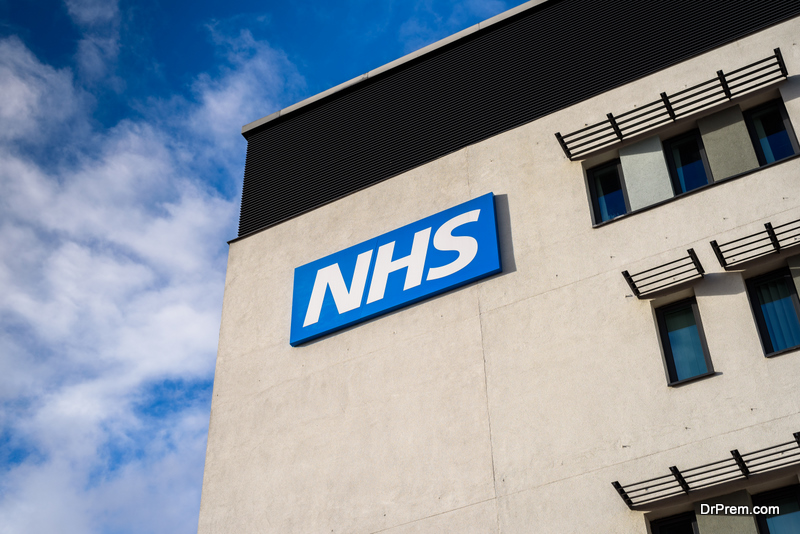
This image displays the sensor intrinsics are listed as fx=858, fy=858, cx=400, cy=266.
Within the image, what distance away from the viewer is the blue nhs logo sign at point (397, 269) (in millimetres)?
17469

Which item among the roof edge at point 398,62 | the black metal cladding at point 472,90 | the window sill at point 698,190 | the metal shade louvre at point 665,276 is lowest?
the metal shade louvre at point 665,276

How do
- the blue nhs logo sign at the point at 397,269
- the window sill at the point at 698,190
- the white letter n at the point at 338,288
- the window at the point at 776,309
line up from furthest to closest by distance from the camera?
the white letter n at the point at 338,288 < the blue nhs logo sign at the point at 397,269 < the window sill at the point at 698,190 < the window at the point at 776,309

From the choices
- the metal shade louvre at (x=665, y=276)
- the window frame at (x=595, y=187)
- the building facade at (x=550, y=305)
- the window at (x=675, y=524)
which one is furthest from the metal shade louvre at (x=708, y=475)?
the window frame at (x=595, y=187)

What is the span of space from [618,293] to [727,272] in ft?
6.11

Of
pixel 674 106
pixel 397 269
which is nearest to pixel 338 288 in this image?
pixel 397 269

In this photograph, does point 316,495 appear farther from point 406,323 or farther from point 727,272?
point 727,272

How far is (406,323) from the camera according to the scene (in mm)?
17500

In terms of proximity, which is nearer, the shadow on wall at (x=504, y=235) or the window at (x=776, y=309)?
the window at (x=776, y=309)

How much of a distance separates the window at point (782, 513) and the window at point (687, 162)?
5838 millimetres

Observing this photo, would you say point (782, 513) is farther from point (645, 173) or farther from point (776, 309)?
point (645, 173)

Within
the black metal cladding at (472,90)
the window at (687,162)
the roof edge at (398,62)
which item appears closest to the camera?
the window at (687,162)

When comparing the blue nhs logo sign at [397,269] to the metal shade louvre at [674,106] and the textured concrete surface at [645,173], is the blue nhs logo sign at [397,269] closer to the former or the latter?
the metal shade louvre at [674,106]

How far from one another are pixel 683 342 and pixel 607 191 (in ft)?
12.8

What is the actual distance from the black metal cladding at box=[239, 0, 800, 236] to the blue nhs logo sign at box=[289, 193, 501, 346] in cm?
208
